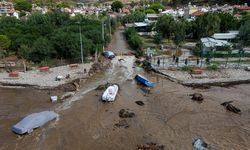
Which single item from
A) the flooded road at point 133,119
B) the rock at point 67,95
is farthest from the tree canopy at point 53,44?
the rock at point 67,95

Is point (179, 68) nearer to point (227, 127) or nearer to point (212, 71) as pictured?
point (212, 71)

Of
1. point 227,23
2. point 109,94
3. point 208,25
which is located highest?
point 227,23

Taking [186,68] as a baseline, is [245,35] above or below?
above

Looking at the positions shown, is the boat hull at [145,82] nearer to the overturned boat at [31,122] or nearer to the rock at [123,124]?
the rock at [123,124]

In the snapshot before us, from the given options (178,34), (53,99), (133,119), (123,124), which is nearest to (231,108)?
(133,119)

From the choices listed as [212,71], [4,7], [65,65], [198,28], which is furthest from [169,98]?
[4,7]

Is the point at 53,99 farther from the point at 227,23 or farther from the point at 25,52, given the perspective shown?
the point at 227,23

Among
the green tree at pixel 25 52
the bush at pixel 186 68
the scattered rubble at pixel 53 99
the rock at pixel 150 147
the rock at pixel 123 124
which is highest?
the green tree at pixel 25 52
